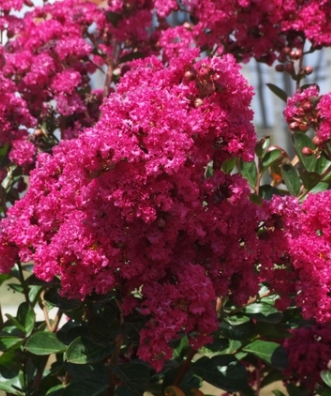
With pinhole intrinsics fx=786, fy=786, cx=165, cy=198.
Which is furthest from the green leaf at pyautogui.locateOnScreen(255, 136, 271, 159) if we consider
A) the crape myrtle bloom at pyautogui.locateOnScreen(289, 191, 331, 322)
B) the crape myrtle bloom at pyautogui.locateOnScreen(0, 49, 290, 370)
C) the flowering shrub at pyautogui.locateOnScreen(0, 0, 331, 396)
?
the crape myrtle bloom at pyautogui.locateOnScreen(0, 49, 290, 370)

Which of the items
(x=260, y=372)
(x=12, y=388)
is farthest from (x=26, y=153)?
(x=260, y=372)

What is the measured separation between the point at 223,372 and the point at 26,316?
16.6 inches

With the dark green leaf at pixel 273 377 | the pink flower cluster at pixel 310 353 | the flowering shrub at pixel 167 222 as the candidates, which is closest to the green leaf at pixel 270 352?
the flowering shrub at pixel 167 222

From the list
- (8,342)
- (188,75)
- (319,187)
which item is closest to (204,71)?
(188,75)

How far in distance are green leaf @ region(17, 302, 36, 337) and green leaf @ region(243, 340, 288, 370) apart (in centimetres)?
43

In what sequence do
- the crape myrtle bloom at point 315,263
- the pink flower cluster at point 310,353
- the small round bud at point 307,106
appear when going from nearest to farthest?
the crape myrtle bloom at point 315,263
the small round bud at point 307,106
the pink flower cluster at point 310,353

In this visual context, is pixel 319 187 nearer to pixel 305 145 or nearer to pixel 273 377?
pixel 305 145

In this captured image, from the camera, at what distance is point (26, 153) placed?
5.42 ft

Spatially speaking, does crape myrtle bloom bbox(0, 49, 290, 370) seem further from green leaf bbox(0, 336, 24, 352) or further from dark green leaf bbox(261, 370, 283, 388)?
dark green leaf bbox(261, 370, 283, 388)

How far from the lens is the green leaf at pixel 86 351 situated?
122cm

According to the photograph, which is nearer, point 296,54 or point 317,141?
point 317,141

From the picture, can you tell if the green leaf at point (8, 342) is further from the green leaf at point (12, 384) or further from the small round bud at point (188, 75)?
the small round bud at point (188, 75)

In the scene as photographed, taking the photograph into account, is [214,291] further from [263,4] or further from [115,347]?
[263,4]

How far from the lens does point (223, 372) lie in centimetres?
146
